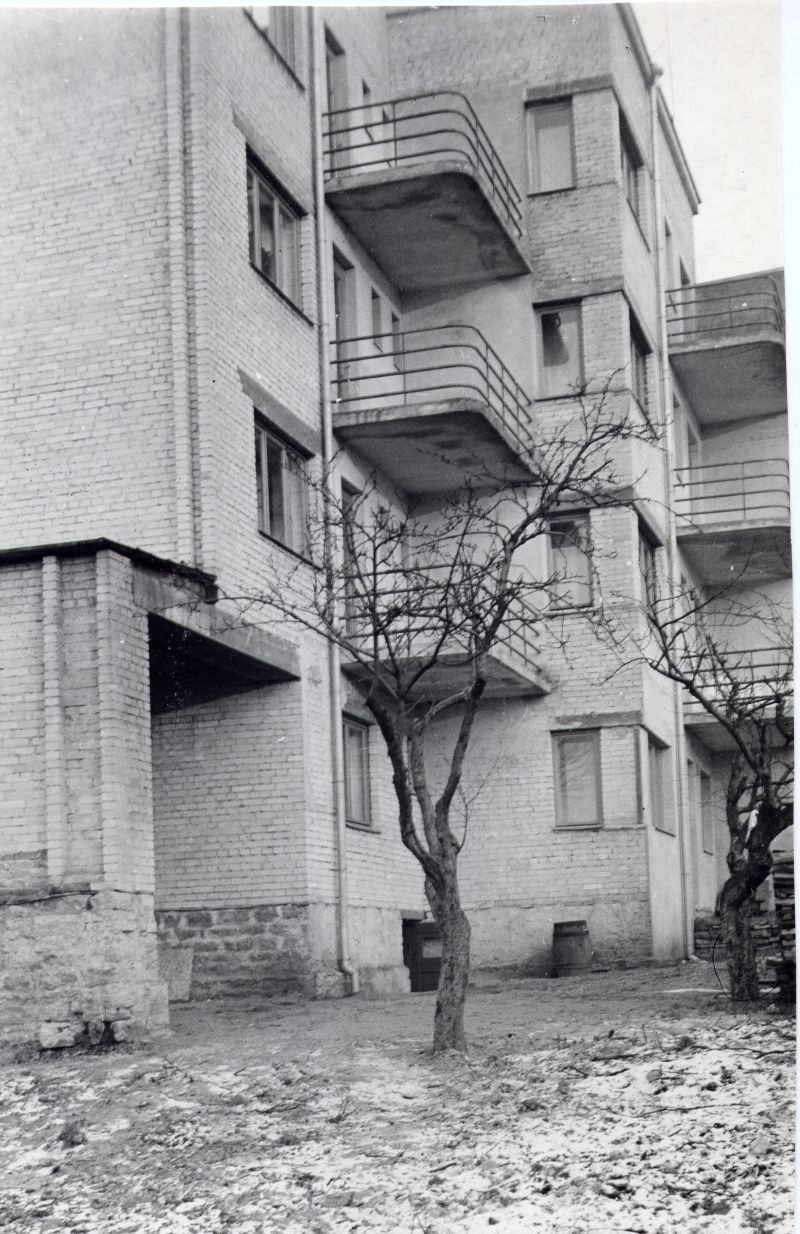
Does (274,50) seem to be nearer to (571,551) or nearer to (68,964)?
(571,551)

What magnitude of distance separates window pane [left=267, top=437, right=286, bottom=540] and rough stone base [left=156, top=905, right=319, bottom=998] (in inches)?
150

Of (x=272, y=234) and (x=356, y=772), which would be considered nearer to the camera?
(x=272, y=234)

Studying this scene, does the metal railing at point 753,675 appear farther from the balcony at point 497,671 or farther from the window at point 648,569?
the balcony at point 497,671

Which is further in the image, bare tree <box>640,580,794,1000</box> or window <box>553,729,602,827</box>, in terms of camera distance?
window <box>553,729,602,827</box>

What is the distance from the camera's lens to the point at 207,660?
567 inches

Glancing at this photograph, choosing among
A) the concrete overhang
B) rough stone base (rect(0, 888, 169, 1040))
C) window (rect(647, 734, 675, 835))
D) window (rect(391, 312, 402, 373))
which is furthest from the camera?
window (rect(391, 312, 402, 373))

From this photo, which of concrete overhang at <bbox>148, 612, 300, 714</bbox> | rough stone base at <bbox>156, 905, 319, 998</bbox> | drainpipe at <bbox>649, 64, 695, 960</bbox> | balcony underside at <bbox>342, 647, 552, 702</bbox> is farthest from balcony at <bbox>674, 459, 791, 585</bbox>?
rough stone base at <bbox>156, 905, 319, 998</bbox>

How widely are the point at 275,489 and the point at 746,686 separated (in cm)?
545

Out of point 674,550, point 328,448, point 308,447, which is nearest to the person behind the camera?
point 308,447

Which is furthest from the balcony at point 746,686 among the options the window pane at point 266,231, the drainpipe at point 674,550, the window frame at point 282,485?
the window pane at point 266,231

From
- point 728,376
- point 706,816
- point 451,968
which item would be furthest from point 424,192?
point 451,968

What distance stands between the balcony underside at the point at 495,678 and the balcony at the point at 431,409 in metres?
2.24

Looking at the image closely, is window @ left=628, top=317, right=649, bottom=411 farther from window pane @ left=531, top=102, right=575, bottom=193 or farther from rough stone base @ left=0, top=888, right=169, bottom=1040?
rough stone base @ left=0, top=888, right=169, bottom=1040

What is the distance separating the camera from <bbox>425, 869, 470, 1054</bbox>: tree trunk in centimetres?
1092
